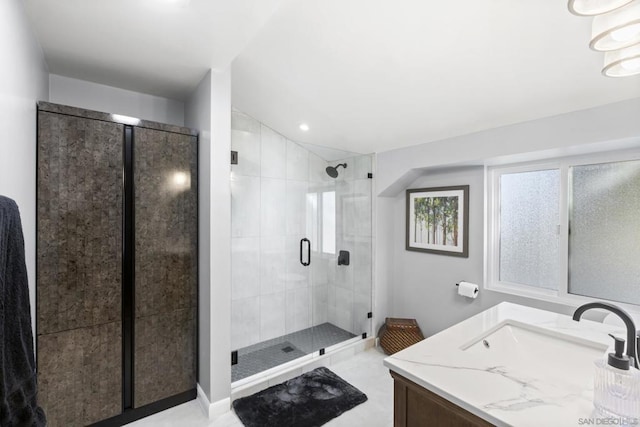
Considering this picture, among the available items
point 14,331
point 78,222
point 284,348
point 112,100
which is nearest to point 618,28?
point 14,331

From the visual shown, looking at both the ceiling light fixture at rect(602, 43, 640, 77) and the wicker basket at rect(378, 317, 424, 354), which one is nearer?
the ceiling light fixture at rect(602, 43, 640, 77)

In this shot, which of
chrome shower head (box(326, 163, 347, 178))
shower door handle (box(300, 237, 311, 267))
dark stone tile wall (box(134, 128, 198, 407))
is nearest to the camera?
dark stone tile wall (box(134, 128, 198, 407))

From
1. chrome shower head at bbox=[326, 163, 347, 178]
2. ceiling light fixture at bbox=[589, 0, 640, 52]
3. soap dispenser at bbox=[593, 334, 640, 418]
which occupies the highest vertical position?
ceiling light fixture at bbox=[589, 0, 640, 52]

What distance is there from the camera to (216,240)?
2010 mm

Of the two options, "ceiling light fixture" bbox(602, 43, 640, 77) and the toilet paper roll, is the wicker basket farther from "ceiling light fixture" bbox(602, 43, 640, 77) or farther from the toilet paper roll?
"ceiling light fixture" bbox(602, 43, 640, 77)

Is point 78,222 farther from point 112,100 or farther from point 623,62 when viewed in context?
point 623,62

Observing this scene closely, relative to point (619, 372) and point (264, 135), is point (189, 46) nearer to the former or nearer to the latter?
point (264, 135)

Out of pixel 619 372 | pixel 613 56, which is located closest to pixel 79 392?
pixel 619 372

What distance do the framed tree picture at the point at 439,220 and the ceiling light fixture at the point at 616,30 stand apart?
1657 mm

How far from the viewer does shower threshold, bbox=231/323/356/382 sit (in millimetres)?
2518

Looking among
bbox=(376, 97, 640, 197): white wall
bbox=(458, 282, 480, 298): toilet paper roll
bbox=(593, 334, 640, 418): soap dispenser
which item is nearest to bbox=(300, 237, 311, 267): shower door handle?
bbox=(376, 97, 640, 197): white wall

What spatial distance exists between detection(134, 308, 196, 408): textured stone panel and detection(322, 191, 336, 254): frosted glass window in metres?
1.34

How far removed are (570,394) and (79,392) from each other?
2447 mm

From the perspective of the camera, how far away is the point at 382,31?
1706mm
